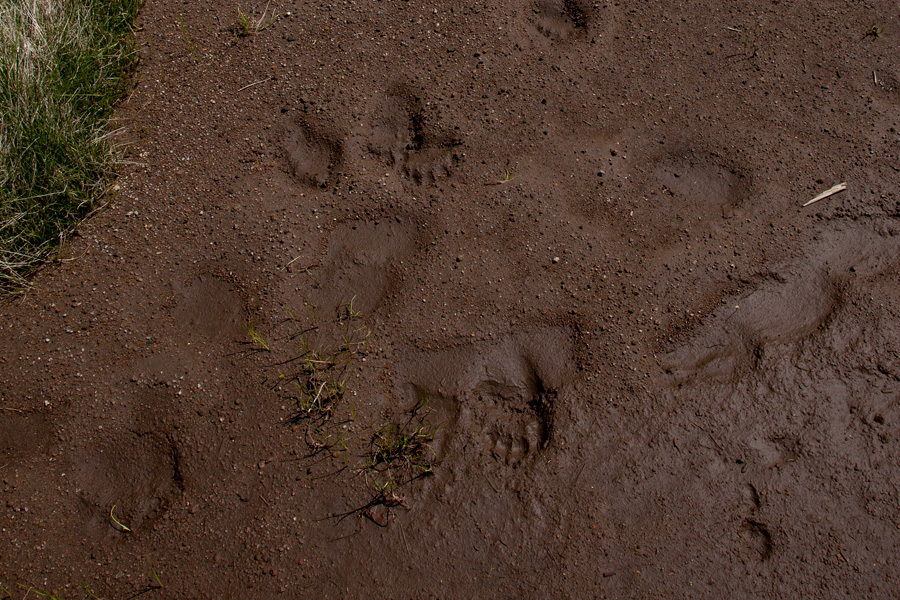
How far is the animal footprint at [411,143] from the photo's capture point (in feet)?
7.57

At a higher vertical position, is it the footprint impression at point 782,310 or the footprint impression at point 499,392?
the footprint impression at point 782,310

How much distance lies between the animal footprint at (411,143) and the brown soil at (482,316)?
0.04 feet

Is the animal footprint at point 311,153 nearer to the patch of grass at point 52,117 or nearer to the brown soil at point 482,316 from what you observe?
the brown soil at point 482,316

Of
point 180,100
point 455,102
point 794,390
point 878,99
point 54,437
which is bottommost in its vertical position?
point 54,437

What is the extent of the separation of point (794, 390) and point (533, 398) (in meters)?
0.84

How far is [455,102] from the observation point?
95.0 inches

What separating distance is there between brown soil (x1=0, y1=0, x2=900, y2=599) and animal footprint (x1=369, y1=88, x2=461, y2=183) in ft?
0.04

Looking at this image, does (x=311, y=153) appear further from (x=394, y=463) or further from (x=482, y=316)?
(x=394, y=463)

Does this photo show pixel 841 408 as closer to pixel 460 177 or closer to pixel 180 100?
pixel 460 177

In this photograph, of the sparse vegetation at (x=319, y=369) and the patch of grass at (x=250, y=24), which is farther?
the patch of grass at (x=250, y=24)

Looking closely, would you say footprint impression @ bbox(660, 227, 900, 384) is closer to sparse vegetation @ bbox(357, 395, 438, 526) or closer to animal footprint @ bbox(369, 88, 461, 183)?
sparse vegetation @ bbox(357, 395, 438, 526)

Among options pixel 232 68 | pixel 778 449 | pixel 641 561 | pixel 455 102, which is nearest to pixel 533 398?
pixel 641 561

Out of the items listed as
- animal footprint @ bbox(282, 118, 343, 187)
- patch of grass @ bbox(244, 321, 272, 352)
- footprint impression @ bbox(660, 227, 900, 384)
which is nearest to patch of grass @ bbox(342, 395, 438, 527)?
patch of grass @ bbox(244, 321, 272, 352)

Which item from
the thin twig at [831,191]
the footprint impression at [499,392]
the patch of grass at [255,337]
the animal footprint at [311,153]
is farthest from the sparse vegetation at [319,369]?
the thin twig at [831,191]
